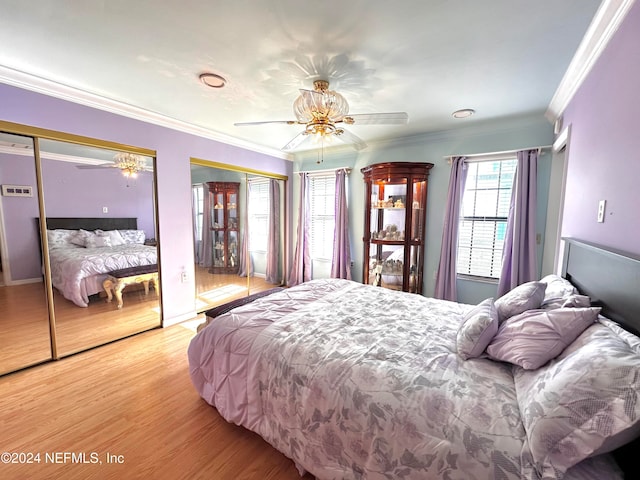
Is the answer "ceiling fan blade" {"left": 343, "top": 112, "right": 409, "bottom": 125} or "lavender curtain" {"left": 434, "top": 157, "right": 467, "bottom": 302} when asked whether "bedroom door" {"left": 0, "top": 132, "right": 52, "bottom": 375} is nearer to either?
"ceiling fan blade" {"left": 343, "top": 112, "right": 409, "bottom": 125}

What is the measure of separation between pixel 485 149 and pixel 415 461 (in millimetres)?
3285

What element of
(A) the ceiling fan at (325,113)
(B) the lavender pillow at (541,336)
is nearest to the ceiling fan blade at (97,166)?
(A) the ceiling fan at (325,113)

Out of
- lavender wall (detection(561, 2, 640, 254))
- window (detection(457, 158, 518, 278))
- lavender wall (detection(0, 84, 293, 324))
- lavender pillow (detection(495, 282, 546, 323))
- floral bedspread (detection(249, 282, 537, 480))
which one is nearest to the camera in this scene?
floral bedspread (detection(249, 282, 537, 480))

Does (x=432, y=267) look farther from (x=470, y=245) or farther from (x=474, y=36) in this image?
(x=474, y=36)

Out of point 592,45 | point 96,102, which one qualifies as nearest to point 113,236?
point 96,102

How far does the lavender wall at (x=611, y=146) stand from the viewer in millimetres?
1205

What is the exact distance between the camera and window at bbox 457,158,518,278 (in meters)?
3.10

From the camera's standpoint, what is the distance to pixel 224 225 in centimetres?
386

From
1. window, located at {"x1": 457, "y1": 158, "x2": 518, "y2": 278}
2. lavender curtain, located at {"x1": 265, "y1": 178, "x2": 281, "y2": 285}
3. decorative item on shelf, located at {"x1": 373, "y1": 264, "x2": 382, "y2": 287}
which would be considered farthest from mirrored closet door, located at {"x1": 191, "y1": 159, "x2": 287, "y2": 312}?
window, located at {"x1": 457, "y1": 158, "x2": 518, "y2": 278}

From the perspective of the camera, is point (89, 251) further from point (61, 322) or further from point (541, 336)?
point (541, 336)

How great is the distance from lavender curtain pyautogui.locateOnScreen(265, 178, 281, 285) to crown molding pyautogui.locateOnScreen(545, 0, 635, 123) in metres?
3.69

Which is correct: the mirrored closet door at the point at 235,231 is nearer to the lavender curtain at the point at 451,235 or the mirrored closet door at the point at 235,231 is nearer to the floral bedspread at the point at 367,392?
the floral bedspread at the point at 367,392

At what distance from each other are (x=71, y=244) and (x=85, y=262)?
232 mm

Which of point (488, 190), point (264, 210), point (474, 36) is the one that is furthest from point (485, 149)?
point (264, 210)
